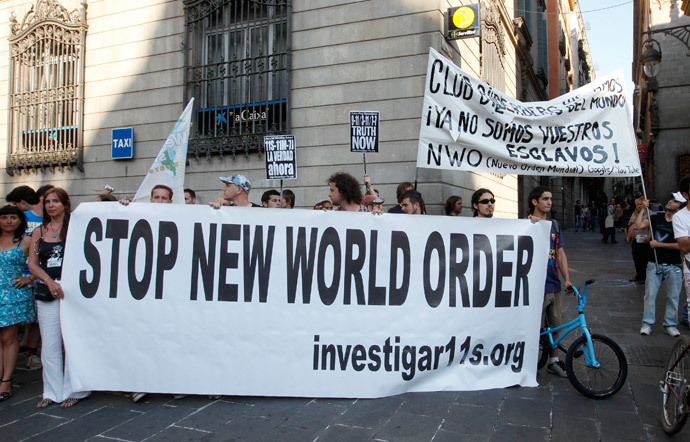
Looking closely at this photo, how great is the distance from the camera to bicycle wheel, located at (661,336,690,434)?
3.29m

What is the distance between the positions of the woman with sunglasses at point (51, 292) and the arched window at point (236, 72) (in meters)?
6.49

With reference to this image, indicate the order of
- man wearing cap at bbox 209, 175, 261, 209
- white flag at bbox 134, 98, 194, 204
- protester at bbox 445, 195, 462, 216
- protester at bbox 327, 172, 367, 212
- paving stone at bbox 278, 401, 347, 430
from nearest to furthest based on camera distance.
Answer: paving stone at bbox 278, 401, 347, 430, man wearing cap at bbox 209, 175, 261, 209, protester at bbox 327, 172, 367, 212, white flag at bbox 134, 98, 194, 204, protester at bbox 445, 195, 462, 216

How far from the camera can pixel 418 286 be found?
4.34 m

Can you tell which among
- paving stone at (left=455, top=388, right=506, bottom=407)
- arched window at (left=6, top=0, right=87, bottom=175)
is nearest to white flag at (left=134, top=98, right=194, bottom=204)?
paving stone at (left=455, top=388, right=506, bottom=407)

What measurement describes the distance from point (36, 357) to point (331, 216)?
3664 millimetres

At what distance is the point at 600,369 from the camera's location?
4.20 metres

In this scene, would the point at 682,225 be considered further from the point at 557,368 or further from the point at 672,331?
the point at 672,331

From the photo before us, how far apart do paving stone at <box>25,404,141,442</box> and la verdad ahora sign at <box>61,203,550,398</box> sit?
24cm

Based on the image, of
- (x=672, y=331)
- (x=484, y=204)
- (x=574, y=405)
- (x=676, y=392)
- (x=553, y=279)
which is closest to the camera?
(x=676, y=392)

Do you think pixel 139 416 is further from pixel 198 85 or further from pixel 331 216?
pixel 198 85

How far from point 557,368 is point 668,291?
8.59 ft

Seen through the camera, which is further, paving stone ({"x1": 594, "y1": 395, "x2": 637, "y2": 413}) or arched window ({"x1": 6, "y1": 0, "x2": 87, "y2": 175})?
arched window ({"x1": 6, "y1": 0, "x2": 87, "y2": 175})

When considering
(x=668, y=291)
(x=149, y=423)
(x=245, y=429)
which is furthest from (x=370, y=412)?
(x=668, y=291)

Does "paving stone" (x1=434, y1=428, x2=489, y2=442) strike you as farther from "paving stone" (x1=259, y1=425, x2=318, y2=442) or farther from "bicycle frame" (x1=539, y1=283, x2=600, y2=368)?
"bicycle frame" (x1=539, y1=283, x2=600, y2=368)
